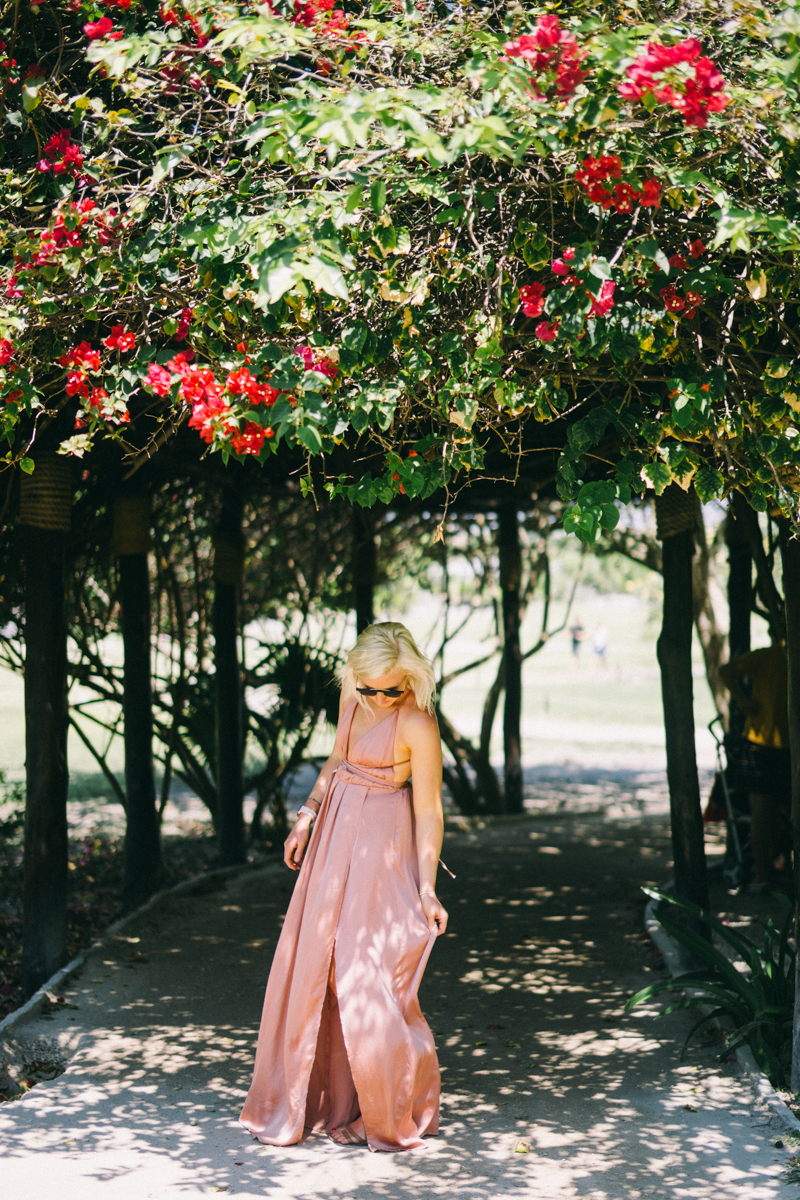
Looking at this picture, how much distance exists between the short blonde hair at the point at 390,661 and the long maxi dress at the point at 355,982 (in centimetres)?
14

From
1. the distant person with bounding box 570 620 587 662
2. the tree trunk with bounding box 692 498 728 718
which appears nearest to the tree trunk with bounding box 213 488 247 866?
the tree trunk with bounding box 692 498 728 718

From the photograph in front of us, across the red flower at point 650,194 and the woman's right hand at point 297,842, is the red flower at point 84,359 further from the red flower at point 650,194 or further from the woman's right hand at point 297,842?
the red flower at point 650,194

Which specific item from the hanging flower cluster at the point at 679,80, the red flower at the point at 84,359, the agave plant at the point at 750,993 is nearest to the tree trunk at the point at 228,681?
the agave plant at the point at 750,993

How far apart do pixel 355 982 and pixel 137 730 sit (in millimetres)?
3932

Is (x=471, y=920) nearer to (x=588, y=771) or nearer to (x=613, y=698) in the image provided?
(x=588, y=771)

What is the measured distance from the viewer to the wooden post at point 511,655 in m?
10.4

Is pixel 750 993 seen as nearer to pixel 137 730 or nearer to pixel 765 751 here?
pixel 765 751

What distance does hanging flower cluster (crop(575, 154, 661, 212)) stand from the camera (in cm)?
291

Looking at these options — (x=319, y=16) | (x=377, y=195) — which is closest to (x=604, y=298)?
(x=377, y=195)

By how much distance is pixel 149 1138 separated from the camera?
147 inches

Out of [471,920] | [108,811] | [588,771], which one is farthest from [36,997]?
[588,771]

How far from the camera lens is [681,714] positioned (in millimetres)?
5867

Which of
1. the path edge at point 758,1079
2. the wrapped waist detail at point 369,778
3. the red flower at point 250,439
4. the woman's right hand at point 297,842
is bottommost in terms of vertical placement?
the path edge at point 758,1079

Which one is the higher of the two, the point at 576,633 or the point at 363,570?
the point at 576,633
